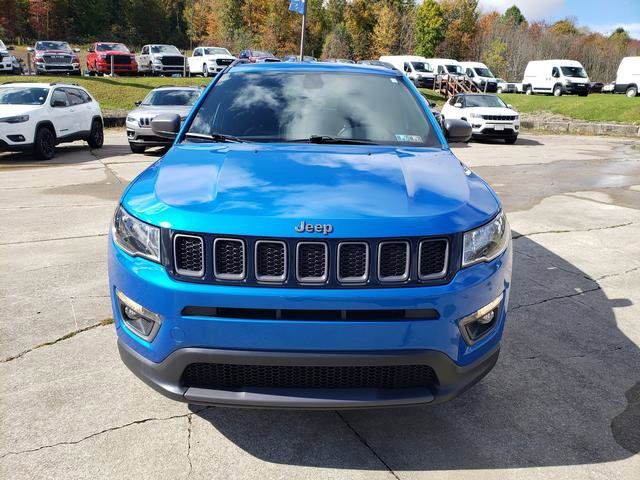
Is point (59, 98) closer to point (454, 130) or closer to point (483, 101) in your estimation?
point (454, 130)

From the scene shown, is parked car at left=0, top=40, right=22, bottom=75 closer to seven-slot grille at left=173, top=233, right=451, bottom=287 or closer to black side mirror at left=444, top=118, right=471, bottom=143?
black side mirror at left=444, top=118, right=471, bottom=143

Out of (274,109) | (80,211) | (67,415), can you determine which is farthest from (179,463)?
(80,211)

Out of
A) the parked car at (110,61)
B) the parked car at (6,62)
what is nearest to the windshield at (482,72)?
the parked car at (110,61)

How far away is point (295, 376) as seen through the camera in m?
2.27

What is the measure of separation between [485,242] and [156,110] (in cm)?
1215

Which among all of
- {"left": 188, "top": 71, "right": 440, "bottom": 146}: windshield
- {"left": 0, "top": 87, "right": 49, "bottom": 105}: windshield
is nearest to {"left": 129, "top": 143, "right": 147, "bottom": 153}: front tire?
{"left": 0, "top": 87, "right": 49, "bottom": 105}: windshield

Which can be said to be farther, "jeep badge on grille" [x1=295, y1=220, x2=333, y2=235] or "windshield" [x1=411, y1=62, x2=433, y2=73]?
"windshield" [x1=411, y1=62, x2=433, y2=73]

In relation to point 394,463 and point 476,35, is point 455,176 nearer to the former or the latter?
point 394,463

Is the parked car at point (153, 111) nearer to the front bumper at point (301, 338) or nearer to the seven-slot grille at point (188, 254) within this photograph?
the seven-slot grille at point (188, 254)

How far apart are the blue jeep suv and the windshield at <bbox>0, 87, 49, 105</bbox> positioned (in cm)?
1196

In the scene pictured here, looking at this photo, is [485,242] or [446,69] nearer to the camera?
[485,242]

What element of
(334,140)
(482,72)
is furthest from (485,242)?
(482,72)

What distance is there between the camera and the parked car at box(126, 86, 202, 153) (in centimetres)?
1300

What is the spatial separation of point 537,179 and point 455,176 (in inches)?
352
